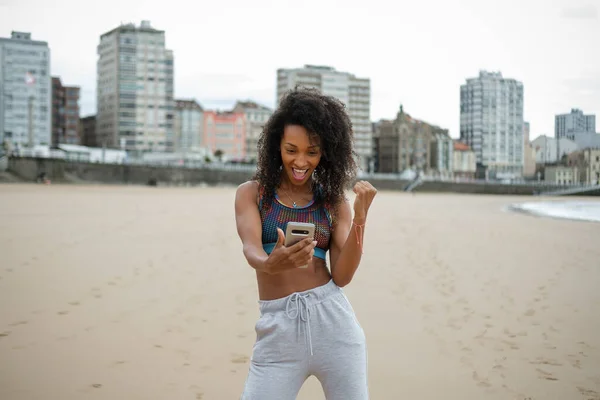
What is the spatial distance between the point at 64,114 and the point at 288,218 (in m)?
122

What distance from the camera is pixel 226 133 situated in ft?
385

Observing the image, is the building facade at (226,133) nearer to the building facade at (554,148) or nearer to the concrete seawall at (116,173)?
the concrete seawall at (116,173)

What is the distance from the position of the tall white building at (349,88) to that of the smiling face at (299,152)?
402ft

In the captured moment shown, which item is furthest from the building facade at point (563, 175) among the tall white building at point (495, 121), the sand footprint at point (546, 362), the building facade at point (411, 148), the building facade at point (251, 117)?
the sand footprint at point (546, 362)

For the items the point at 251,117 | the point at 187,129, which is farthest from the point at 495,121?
the point at 187,129

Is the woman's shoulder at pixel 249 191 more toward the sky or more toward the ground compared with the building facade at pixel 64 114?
more toward the ground

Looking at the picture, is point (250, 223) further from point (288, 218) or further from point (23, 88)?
point (23, 88)

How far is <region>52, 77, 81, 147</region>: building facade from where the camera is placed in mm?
116188

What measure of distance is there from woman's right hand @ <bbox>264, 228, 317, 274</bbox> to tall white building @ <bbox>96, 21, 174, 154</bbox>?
110166 millimetres

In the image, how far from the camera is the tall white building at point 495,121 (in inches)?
5659

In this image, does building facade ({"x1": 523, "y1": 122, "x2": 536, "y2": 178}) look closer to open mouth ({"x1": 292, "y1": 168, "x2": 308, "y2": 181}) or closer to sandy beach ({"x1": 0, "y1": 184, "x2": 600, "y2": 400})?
sandy beach ({"x1": 0, "y1": 184, "x2": 600, "y2": 400})

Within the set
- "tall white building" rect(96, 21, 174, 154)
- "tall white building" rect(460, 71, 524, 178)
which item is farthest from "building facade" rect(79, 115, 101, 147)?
"tall white building" rect(460, 71, 524, 178)

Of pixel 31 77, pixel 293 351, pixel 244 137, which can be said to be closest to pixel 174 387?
pixel 293 351

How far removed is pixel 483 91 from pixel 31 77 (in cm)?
9360
